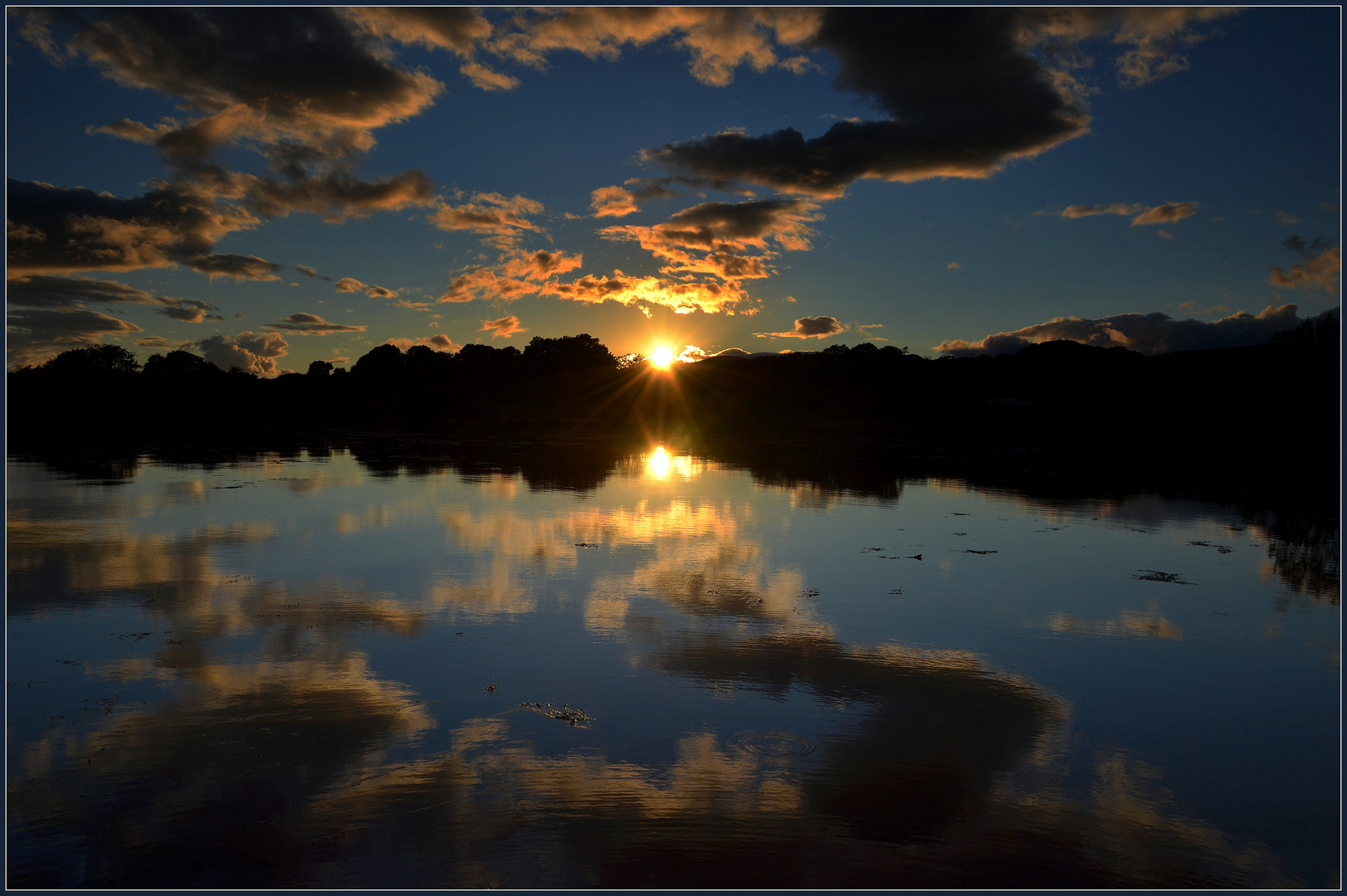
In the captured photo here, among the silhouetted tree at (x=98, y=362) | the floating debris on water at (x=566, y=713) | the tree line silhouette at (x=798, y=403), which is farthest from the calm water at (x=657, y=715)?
the silhouetted tree at (x=98, y=362)

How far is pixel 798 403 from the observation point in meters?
111

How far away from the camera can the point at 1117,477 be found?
35.0 m

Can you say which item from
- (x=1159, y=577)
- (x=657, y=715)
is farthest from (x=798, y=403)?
(x=657, y=715)

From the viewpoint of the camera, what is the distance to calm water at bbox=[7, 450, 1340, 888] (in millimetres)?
5738

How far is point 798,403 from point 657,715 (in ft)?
346

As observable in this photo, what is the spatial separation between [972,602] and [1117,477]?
90.2 feet

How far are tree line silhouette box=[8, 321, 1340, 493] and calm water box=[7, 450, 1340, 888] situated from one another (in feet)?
111

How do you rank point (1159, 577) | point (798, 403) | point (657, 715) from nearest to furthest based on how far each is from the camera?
point (657, 715) < point (1159, 577) < point (798, 403)

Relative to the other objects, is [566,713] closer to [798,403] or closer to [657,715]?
[657,715]

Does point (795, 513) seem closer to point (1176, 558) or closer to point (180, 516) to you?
point (1176, 558)

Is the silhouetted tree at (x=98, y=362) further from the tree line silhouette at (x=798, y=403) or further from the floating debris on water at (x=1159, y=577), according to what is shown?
the floating debris on water at (x=1159, y=577)

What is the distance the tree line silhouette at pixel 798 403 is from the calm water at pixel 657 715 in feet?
111

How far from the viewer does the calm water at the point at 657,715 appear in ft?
18.8

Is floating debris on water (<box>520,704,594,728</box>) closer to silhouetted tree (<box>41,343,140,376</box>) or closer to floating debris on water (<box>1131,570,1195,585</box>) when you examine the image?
floating debris on water (<box>1131,570,1195,585</box>)
